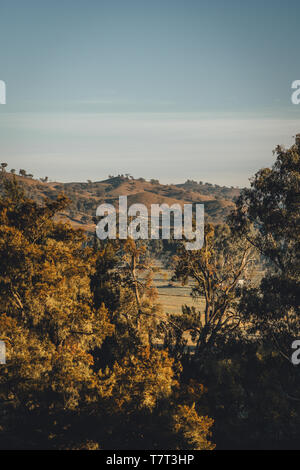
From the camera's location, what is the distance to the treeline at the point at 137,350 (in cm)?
1811

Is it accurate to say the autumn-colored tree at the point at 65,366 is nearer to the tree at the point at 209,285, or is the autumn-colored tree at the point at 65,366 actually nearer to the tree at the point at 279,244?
the tree at the point at 209,285

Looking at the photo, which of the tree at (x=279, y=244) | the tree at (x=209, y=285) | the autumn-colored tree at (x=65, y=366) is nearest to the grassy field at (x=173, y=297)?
the tree at (x=209, y=285)

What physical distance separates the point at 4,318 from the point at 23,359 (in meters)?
2.10

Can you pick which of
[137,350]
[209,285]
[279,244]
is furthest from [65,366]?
[279,244]

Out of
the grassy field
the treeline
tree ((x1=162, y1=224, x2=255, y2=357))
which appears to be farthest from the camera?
the grassy field

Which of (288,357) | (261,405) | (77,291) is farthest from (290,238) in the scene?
(77,291)

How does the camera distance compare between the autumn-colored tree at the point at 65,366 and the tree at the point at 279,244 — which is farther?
the tree at the point at 279,244

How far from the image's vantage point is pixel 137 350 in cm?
2245

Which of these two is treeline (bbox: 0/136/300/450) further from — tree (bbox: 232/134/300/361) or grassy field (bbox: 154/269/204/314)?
grassy field (bbox: 154/269/204/314)

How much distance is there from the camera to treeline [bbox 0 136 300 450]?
18109 millimetres

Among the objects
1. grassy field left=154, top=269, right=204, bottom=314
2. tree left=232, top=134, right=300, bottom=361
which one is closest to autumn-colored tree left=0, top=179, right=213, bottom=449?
tree left=232, top=134, right=300, bottom=361

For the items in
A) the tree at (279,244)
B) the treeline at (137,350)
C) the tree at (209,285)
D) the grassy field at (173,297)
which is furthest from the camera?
the grassy field at (173,297)

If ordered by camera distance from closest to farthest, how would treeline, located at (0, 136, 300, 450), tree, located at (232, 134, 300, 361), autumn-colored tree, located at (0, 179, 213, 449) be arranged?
autumn-colored tree, located at (0, 179, 213, 449) < treeline, located at (0, 136, 300, 450) < tree, located at (232, 134, 300, 361)

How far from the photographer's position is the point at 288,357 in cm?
2098
